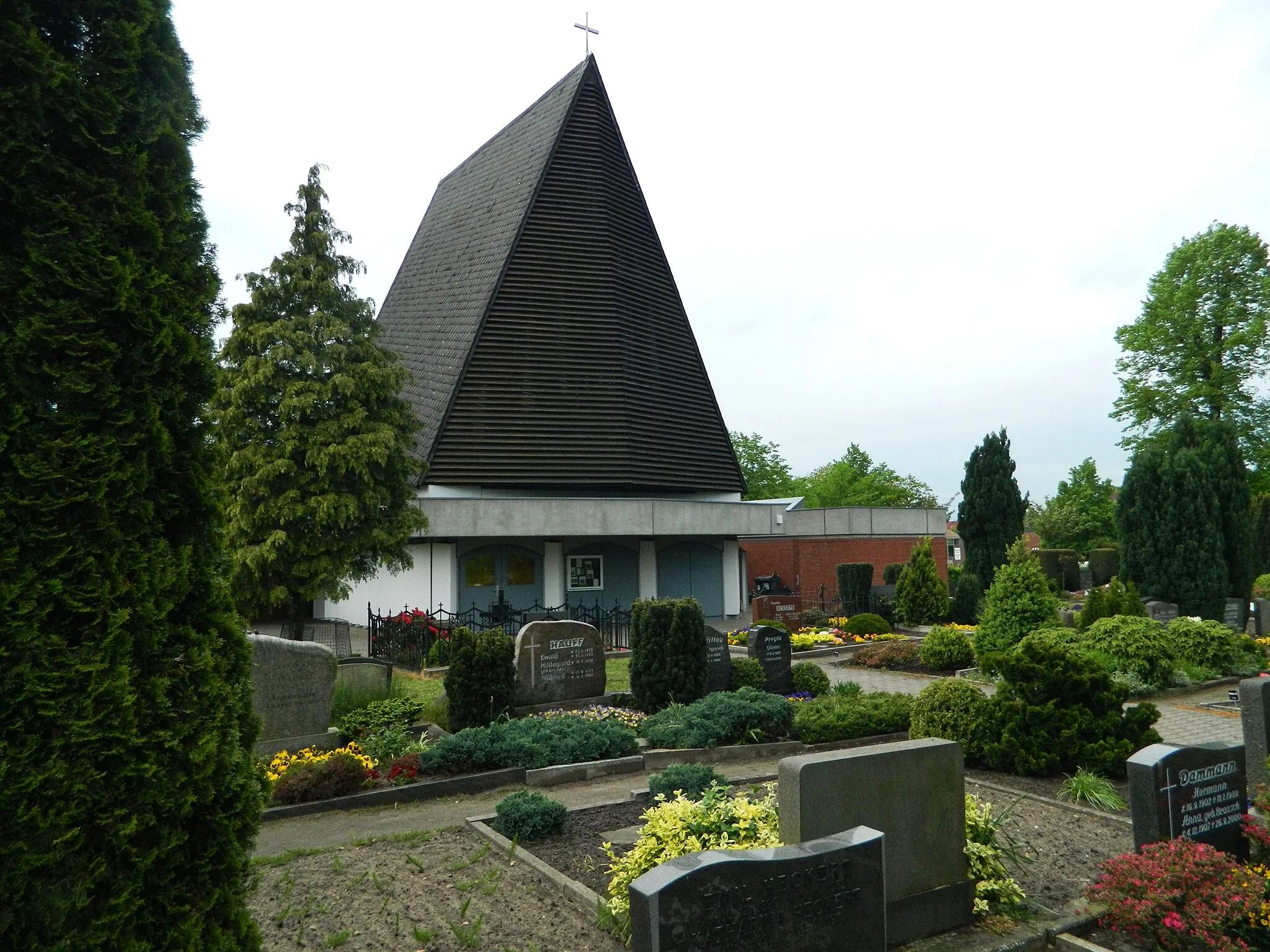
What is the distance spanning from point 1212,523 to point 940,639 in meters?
8.78

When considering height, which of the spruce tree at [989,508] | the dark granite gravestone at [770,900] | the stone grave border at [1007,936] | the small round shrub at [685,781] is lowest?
the stone grave border at [1007,936]

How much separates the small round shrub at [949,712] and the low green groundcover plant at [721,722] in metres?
1.54

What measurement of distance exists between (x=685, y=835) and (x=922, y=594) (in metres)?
20.2

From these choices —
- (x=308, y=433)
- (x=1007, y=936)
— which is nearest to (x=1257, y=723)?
(x=1007, y=936)

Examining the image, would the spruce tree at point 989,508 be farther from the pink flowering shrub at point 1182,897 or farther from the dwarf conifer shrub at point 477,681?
the pink flowering shrub at point 1182,897

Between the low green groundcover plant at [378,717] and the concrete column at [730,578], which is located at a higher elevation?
the concrete column at [730,578]

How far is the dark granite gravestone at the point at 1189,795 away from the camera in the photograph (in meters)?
5.41

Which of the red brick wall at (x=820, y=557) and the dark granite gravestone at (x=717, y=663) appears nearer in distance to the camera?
the dark granite gravestone at (x=717, y=663)

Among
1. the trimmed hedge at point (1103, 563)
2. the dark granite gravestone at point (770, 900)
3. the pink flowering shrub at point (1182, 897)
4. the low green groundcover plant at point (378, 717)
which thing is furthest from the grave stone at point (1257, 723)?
the trimmed hedge at point (1103, 563)

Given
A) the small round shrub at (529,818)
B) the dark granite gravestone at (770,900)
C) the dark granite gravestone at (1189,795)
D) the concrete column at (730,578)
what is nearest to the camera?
the dark granite gravestone at (770,900)

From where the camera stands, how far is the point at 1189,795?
550 cm

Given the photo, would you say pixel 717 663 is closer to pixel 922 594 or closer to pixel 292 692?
pixel 292 692

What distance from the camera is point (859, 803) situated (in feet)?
15.3

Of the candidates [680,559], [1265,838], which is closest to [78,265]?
[1265,838]
